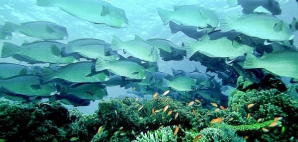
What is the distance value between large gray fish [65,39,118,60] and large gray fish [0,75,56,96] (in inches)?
37.5

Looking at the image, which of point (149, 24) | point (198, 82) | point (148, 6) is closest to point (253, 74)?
point (198, 82)

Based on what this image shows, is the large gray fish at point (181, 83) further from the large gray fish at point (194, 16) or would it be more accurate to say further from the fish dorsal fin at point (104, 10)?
the fish dorsal fin at point (104, 10)

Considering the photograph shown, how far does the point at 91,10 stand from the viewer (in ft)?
11.8

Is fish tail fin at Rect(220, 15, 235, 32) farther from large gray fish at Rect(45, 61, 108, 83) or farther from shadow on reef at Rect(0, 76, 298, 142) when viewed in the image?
large gray fish at Rect(45, 61, 108, 83)

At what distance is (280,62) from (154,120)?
2.73 m

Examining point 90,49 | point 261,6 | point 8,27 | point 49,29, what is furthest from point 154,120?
point 8,27

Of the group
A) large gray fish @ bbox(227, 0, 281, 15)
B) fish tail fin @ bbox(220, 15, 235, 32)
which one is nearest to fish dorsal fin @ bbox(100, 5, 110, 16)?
fish tail fin @ bbox(220, 15, 235, 32)

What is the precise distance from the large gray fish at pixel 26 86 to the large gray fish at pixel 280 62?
437 cm

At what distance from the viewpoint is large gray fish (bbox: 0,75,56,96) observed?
4.41 m

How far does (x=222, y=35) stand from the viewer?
4.60 m

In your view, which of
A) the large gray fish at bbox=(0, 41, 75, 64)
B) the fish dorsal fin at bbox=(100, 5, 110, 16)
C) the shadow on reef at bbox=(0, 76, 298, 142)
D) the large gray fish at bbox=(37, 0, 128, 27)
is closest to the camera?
the large gray fish at bbox=(37, 0, 128, 27)

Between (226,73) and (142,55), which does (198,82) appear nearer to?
(226,73)

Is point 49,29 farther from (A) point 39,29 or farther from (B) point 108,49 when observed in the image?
(B) point 108,49

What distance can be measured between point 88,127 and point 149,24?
28.2 m
